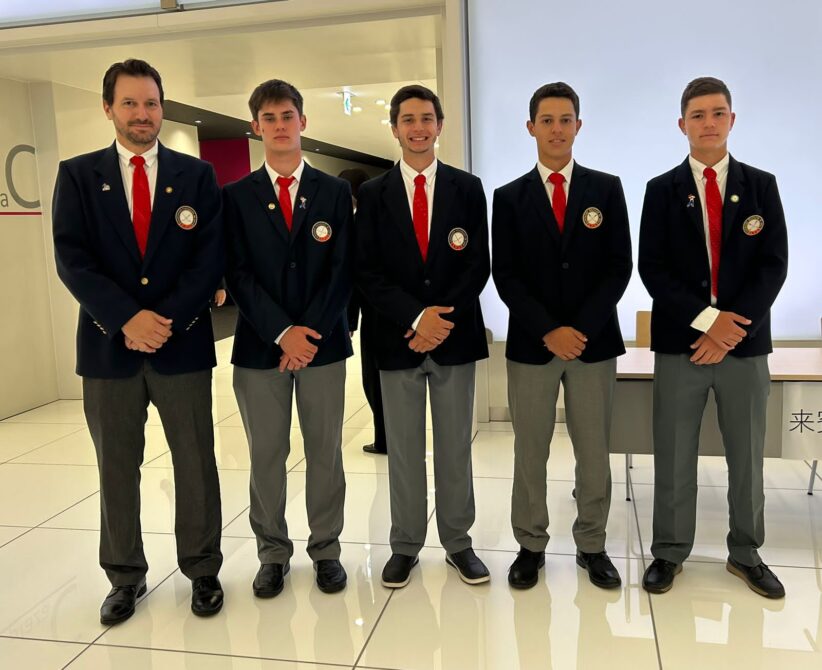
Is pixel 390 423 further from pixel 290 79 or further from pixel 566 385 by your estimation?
pixel 290 79

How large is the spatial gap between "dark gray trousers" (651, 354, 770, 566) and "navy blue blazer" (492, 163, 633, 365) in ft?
0.96

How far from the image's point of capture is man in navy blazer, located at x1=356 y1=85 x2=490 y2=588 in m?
2.87

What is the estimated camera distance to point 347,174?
4.56m

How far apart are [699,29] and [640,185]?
1009 millimetres

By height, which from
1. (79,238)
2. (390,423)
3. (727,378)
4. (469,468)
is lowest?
(469,468)

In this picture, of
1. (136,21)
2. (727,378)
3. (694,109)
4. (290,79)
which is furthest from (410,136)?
(290,79)

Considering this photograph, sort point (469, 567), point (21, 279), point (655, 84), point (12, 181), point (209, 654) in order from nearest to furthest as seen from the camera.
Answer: point (209, 654) < point (469, 567) < point (655, 84) < point (12, 181) < point (21, 279)

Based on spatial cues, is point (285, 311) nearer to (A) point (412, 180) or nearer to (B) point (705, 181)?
→ (A) point (412, 180)

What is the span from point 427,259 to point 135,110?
1.19m

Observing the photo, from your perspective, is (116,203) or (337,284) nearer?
(116,203)

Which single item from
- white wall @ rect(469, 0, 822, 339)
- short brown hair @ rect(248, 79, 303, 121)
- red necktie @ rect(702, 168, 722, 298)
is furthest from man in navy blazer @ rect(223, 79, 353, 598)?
white wall @ rect(469, 0, 822, 339)

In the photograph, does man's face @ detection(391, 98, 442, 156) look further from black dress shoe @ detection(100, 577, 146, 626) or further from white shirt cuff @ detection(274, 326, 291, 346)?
black dress shoe @ detection(100, 577, 146, 626)

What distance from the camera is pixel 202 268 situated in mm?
2754

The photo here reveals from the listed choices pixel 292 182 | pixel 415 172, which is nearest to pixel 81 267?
pixel 292 182
